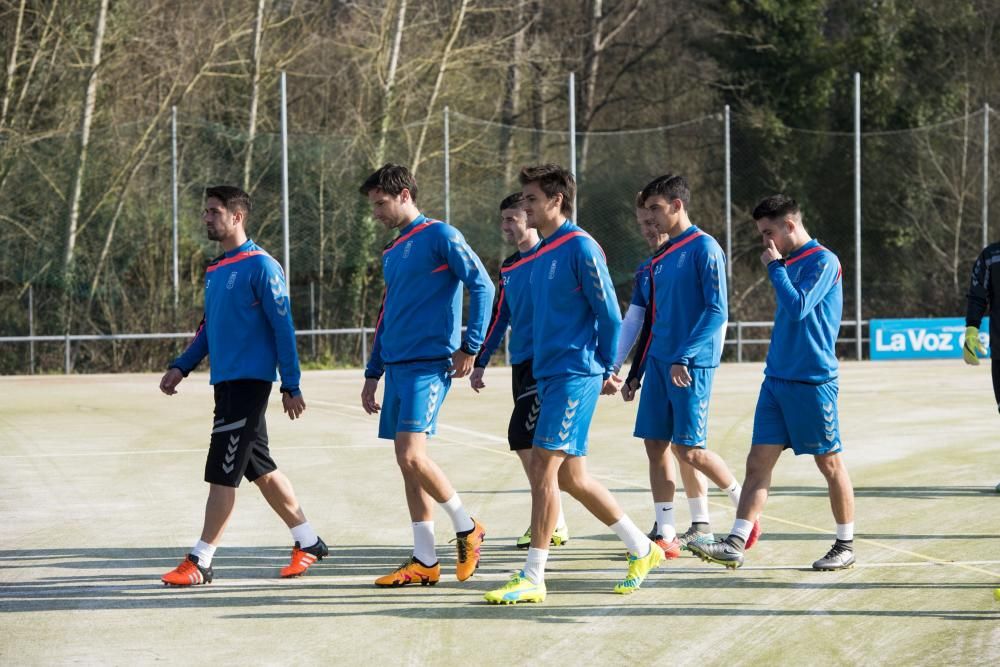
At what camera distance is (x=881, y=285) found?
2927 centimetres

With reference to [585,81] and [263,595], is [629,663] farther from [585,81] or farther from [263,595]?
[585,81]

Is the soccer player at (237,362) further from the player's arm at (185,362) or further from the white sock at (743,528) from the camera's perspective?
the white sock at (743,528)

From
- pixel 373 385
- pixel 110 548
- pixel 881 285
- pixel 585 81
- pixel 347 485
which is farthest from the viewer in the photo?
pixel 585 81

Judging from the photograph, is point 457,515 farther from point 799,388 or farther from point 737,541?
point 799,388

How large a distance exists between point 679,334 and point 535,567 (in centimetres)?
163

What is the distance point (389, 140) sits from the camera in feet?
91.0

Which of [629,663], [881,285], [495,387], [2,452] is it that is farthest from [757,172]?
[629,663]

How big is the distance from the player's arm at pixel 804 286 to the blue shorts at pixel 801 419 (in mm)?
429

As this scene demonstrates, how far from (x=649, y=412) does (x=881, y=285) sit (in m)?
22.3

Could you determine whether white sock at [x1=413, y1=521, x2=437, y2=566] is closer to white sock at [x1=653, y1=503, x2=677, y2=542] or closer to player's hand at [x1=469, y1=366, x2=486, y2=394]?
player's hand at [x1=469, y1=366, x2=486, y2=394]

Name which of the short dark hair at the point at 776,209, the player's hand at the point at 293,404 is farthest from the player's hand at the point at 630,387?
the player's hand at the point at 293,404

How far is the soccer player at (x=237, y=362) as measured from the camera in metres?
7.45

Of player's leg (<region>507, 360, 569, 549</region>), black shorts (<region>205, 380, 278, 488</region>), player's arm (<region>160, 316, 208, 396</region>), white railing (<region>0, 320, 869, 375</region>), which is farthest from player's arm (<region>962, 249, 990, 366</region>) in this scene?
white railing (<region>0, 320, 869, 375</region>)

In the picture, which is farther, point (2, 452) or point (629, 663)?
point (2, 452)
